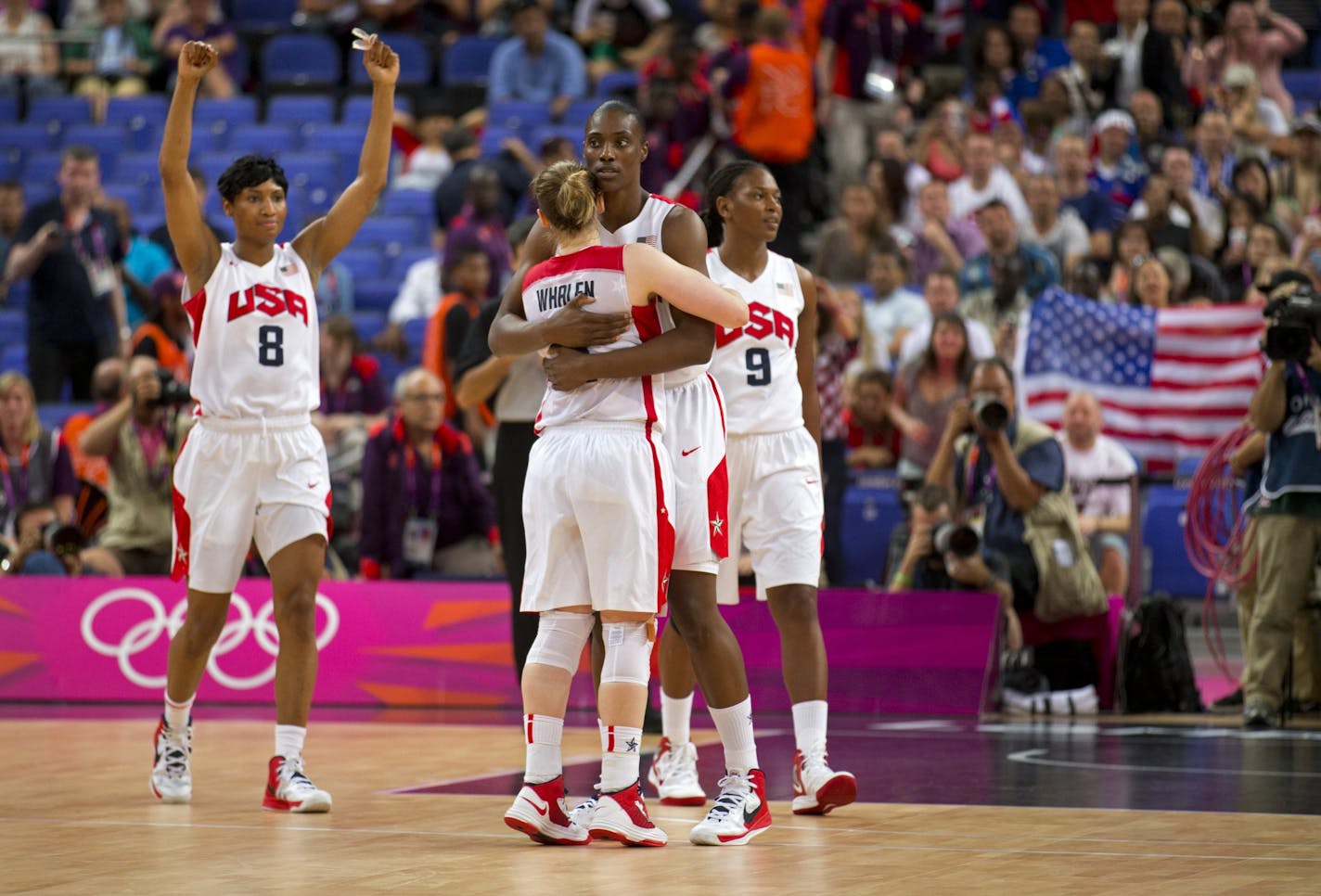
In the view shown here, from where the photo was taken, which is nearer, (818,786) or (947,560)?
(818,786)

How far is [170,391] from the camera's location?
10.6m

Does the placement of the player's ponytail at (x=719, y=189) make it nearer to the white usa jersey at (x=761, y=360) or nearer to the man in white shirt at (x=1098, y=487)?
the white usa jersey at (x=761, y=360)

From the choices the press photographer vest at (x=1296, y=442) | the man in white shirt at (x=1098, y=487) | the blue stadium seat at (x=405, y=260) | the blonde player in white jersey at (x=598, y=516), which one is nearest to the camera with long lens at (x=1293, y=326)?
the press photographer vest at (x=1296, y=442)

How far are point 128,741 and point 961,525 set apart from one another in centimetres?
442

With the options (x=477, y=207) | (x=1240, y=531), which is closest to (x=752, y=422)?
(x=1240, y=531)

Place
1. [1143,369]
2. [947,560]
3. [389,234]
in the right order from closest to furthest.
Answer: [947,560], [1143,369], [389,234]

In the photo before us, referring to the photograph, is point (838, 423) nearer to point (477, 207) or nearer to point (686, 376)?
point (477, 207)

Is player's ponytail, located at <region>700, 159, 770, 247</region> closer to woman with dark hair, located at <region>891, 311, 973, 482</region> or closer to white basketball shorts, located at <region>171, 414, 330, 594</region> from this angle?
white basketball shorts, located at <region>171, 414, 330, 594</region>

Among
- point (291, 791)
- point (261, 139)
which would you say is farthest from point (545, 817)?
Answer: point (261, 139)

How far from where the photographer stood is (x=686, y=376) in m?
6.54

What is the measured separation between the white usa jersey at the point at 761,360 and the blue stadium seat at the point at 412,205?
35.3 feet

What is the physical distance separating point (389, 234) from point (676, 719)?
1109cm

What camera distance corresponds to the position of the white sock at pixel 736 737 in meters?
6.36

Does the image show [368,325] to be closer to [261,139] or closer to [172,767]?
[261,139]
